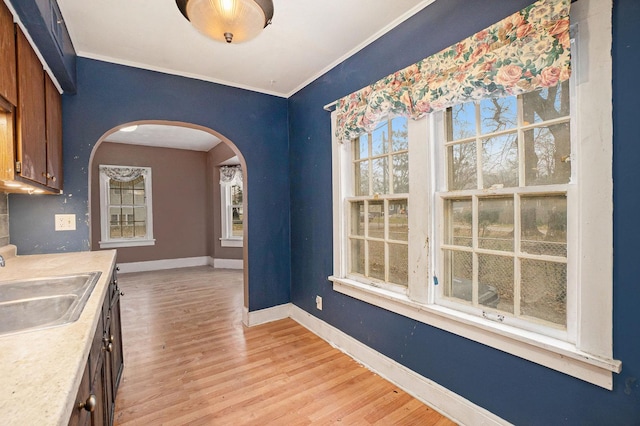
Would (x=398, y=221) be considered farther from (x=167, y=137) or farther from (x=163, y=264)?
(x=163, y=264)

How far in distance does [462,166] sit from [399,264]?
0.83 m

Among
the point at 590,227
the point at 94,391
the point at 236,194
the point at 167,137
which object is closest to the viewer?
the point at 94,391

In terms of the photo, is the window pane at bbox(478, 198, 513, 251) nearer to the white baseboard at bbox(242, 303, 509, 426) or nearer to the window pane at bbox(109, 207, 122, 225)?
the white baseboard at bbox(242, 303, 509, 426)

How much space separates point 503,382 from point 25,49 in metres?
3.02

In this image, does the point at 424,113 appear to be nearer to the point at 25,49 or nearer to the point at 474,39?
the point at 474,39

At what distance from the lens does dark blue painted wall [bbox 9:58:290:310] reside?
2.36 metres

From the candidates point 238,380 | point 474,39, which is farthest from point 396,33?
point 238,380

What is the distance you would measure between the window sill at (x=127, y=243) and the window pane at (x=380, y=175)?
5288 mm

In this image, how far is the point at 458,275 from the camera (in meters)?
1.86

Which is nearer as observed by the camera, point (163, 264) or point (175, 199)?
point (163, 264)

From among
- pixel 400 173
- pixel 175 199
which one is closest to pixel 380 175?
pixel 400 173

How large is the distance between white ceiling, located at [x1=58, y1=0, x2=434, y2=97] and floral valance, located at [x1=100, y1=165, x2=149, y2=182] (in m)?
3.78

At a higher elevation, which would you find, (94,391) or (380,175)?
(380,175)

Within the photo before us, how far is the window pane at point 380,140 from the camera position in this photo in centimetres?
230
